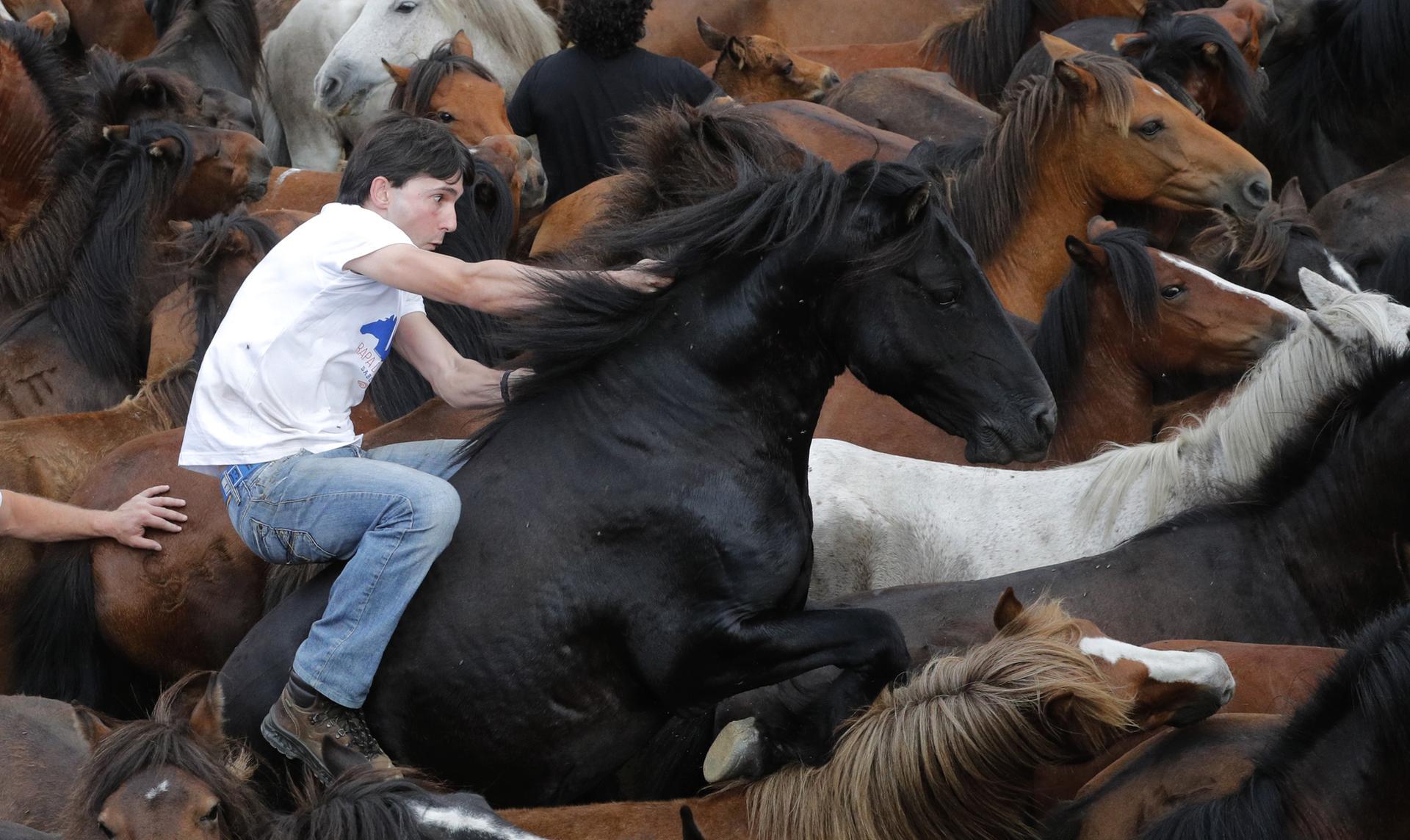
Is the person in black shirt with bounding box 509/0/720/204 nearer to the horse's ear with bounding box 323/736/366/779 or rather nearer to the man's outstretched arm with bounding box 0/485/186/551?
the man's outstretched arm with bounding box 0/485/186/551

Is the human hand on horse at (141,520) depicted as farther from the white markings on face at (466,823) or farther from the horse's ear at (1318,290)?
the horse's ear at (1318,290)

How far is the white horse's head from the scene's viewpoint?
816 cm

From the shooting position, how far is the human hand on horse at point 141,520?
166 inches

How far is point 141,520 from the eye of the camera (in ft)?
13.8

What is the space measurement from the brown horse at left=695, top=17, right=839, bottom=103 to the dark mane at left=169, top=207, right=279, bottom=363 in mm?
3447

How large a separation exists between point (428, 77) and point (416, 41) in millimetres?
1377

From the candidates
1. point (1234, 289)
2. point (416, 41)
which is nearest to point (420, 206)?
point (1234, 289)

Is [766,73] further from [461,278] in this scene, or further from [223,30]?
[461,278]

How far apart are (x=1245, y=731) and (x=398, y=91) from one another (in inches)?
227

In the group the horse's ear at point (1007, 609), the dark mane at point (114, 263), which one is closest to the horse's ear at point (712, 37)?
the dark mane at point (114, 263)

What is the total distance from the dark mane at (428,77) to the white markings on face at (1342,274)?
4118 millimetres

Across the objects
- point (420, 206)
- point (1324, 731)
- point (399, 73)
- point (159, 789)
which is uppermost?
point (420, 206)

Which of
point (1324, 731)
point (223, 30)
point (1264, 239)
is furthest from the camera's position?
point (223, 30)

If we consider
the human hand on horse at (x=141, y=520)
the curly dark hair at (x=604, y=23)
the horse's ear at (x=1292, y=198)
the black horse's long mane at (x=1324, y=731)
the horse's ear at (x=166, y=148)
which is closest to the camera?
the black horse's long mane at (x=1324, y=731)
